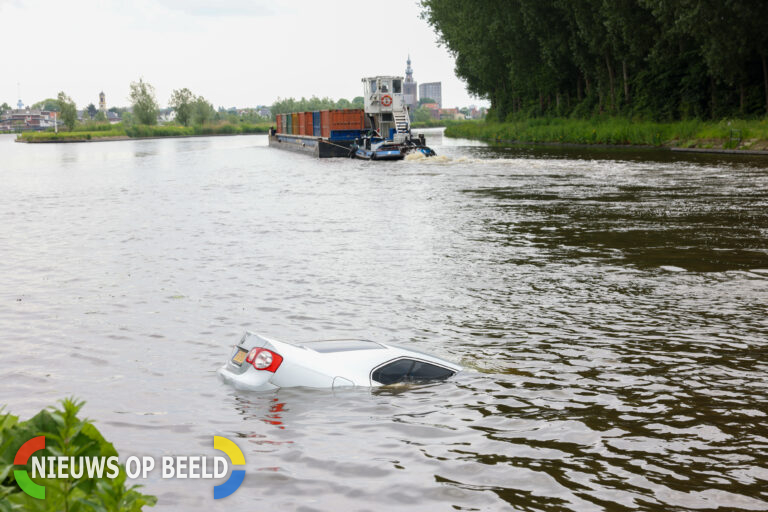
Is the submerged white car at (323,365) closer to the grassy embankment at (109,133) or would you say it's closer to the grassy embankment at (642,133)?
the grassy embankment at (642,133)

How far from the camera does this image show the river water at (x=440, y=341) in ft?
23.7

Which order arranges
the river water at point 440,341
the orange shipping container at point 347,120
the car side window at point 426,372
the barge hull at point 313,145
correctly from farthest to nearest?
1. the orange shipping container at point 347,120
2. the barge hull at point 313,145
3. the car side window at point 426,372
4. the river water at point 440,341

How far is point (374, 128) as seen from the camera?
7094 cm

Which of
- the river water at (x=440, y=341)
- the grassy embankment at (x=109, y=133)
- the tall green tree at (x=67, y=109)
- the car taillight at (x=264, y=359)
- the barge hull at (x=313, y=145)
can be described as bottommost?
the river water at (x=440, y=341)

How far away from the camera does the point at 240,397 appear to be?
942 centimetres

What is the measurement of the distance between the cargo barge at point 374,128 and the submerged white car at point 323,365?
52679mm

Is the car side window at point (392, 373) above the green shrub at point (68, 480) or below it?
below

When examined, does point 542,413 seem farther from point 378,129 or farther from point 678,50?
point 378,129

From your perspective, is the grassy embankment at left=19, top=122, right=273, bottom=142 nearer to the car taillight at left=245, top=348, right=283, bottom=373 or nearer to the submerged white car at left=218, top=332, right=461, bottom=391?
the submerged white car at left=218, top=332, right=461, bottom=391

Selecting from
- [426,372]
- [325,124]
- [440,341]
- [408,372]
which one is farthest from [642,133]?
[408,372]

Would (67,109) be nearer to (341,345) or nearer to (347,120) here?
(347,120)

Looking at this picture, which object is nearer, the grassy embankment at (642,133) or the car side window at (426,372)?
the car side window at (426,372)

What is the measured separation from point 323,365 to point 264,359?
676 mm

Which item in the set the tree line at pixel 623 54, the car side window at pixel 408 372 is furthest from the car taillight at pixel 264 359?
the tree line at pixel 623 54
